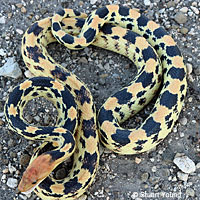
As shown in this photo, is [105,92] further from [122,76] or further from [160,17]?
[160,17]

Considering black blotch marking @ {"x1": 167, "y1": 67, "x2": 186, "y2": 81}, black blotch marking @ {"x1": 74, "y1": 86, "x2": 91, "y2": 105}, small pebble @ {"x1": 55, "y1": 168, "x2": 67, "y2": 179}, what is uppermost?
black blotch marking @ {"x1": 167, "y1": 67, "x2": 186, "y2": 81}

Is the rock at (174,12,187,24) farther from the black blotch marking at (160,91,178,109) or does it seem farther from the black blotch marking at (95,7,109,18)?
the black blotch marking at (160,91,178,109)

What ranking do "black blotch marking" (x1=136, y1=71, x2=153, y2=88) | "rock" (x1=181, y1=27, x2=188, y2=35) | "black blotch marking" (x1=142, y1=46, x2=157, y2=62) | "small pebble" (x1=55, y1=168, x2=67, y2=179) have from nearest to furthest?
1. "small pebble" (x1=55, y1=168, x2=67, y2=179)
2. "black blotch marking" (x1=136, y1=71, x2=153, y2=88)
3. "black blotch marking" (x1=142, y1=46, x2=157, y2=62)
4. "rock" (x1=181, y1=27, x2=188, y2=35)

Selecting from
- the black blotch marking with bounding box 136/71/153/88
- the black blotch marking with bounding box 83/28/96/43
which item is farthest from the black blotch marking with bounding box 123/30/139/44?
the black blotch marking with bounding box 136/71/153/88

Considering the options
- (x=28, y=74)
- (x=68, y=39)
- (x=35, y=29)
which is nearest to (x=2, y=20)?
(x=35, y=29)

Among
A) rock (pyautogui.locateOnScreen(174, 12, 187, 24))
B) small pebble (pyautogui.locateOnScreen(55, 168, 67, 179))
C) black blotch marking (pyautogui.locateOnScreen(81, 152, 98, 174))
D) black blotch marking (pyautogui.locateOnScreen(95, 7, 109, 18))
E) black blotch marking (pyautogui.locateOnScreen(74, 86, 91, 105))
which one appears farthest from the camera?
rock (pyautogui.locateOnScreen(174, 12, 187, 24))

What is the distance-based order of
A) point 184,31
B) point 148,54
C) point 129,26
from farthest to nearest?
point 184,31, point 129,26, point 148,54

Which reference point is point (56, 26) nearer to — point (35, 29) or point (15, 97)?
point (35, 29)
